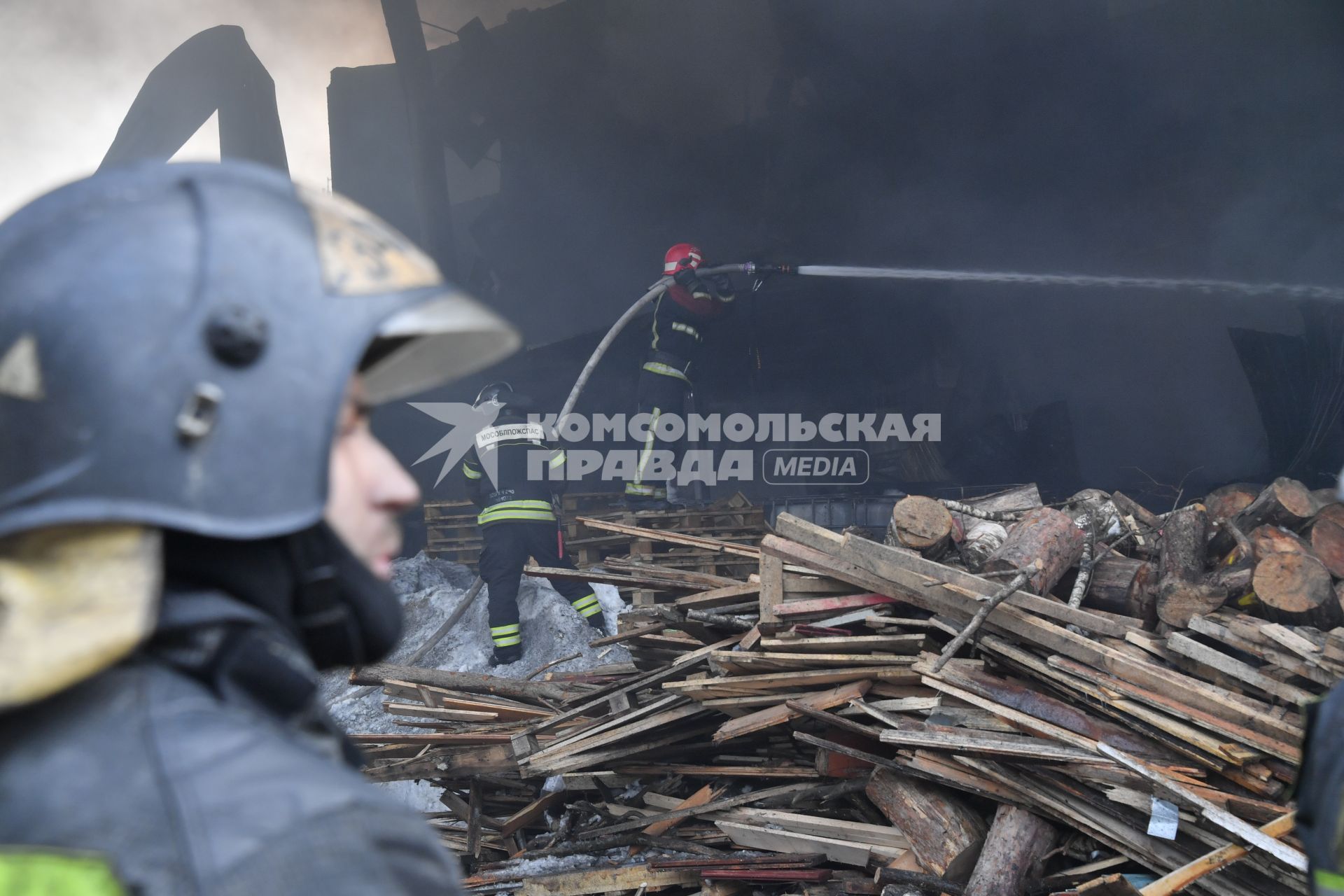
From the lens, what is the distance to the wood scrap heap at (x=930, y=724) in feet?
11.1

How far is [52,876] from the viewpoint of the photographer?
0.69 m

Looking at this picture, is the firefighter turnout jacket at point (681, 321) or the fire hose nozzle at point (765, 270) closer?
the firefighter turnout jacket at point (681, 321)

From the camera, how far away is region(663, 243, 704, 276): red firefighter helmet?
962cm

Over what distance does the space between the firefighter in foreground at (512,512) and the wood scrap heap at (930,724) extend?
1.85 m

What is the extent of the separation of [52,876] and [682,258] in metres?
9.33

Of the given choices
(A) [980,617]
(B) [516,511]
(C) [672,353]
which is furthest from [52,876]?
(C) [672,353]

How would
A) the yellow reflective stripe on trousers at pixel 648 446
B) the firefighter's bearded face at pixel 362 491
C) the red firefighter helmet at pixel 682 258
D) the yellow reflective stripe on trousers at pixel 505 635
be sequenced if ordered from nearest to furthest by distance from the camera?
the firefighter's bearded face at pixel 362 491
the yellow reflective stripe on trousers at pixel 505 635
the yellow reflective stripe on trousers at pixel 648 446
the red firefighter helmet at pixel 682 258

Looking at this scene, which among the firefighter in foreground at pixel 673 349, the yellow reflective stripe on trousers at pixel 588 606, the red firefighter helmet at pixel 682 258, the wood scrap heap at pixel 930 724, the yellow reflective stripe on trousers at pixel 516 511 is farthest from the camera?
the red firefighter helmet at pixel 682 258

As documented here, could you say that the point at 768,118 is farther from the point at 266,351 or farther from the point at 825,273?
the point at 266,351

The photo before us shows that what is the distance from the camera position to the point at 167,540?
0.92 m

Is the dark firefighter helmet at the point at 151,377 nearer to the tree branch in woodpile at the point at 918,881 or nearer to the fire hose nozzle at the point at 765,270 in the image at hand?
the tree branch in woodpile at the point at 918,881

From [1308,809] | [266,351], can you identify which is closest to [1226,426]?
[1308,809]
